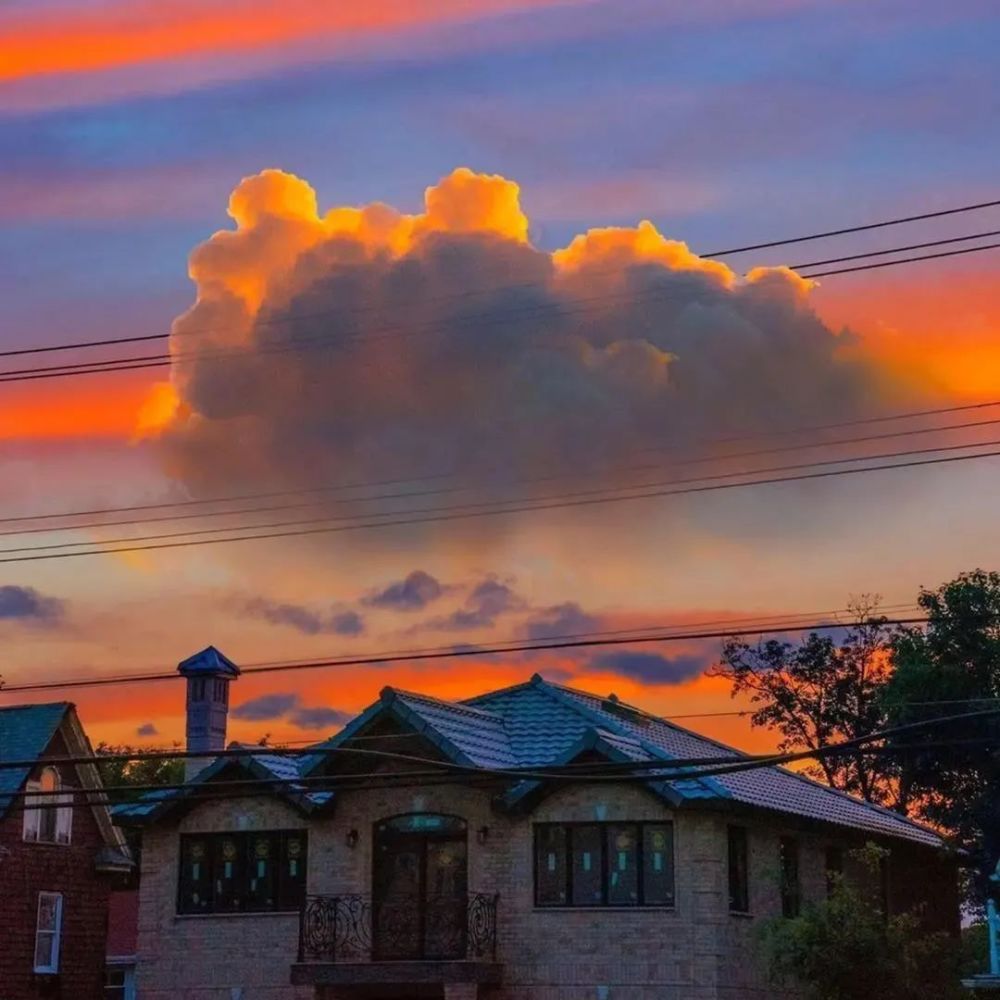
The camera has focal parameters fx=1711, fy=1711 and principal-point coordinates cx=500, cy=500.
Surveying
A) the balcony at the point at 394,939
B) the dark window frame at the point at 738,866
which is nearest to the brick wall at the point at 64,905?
the balcony at the point at 394,939

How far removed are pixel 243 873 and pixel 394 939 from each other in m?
3.89

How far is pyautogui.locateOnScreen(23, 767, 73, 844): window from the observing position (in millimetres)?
42688

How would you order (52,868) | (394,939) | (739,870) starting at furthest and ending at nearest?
1. (52,868)
2. (394,939)
3. (739,870)

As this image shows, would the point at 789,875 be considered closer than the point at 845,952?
No

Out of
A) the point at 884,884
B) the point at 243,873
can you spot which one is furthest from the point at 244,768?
the point at 884,884

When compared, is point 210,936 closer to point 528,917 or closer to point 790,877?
point 528,917

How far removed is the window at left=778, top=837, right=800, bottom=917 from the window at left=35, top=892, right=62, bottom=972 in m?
18.5

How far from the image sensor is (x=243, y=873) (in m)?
37.3

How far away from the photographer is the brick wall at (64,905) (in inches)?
1641

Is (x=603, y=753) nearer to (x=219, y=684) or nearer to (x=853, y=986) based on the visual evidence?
(x=853, y=986)

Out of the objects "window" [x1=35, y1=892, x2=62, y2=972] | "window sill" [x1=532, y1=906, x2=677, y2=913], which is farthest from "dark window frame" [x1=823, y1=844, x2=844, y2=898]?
"window" [x1=35, y1=892, x2=62, y2=972]

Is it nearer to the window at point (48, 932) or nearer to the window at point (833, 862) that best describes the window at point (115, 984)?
the window at point (48, 932)

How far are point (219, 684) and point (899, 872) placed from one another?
17438 mm

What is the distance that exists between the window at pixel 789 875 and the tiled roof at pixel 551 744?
887 millimetres
